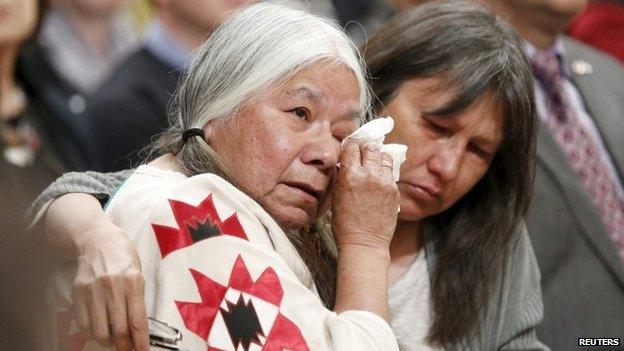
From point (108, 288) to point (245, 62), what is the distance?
25.0 inches

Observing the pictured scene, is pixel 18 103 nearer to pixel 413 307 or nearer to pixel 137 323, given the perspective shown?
pixel 413 307

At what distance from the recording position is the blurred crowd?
382 cm

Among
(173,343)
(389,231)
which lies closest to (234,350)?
(173,343)

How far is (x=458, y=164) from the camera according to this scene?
3.13 meters

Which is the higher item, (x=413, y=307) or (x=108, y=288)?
(x=108, y=288)

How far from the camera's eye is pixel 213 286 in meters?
2.19

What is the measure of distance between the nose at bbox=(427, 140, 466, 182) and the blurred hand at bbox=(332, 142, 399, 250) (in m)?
0.55

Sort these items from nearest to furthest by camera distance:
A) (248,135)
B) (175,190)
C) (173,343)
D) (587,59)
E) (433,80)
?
(173,343), (175,190), (248,135), (433,80), (587,59)

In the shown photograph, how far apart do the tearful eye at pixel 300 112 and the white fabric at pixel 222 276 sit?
0.78ft

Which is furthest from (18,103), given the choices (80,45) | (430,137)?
(80,45)

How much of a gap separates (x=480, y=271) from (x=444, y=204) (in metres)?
0.20

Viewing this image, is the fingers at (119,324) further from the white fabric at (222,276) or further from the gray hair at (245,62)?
the gray hair at (245,62)

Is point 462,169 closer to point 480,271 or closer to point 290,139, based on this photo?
point 480,271

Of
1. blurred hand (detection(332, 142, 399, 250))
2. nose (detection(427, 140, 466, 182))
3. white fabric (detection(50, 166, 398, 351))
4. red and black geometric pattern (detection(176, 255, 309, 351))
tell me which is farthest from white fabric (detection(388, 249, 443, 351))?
red and black geometric pattern (detection(176, 255, 309, 351))
